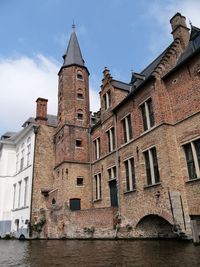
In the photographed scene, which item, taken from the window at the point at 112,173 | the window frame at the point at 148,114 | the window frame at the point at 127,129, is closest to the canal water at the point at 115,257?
the window frame at the point at 148,114

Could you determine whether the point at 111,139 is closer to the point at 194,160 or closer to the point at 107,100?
the point at 107,100

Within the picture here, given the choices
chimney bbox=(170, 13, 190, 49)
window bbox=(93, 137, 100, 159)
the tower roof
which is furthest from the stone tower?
chimney bbox=(170, 13, 190, 49)

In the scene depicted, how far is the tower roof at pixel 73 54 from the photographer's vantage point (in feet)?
90.5

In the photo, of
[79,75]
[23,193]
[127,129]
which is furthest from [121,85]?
[23,193]

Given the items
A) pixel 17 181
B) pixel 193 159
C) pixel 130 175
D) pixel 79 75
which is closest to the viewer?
pixel 193 159

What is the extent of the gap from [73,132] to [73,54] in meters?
10.1

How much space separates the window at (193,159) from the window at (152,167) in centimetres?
197

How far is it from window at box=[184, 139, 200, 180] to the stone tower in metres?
11.7

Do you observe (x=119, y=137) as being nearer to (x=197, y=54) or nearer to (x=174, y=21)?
(x=197, y=54)

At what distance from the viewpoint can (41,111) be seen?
2742 cm

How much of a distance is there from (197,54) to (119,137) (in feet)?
26.6

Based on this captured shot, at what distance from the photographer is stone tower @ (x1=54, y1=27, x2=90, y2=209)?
72.8 ft

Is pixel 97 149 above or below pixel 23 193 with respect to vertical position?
above

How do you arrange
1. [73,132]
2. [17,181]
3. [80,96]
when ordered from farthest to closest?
[17,181] < [80,96] < [73,132]
